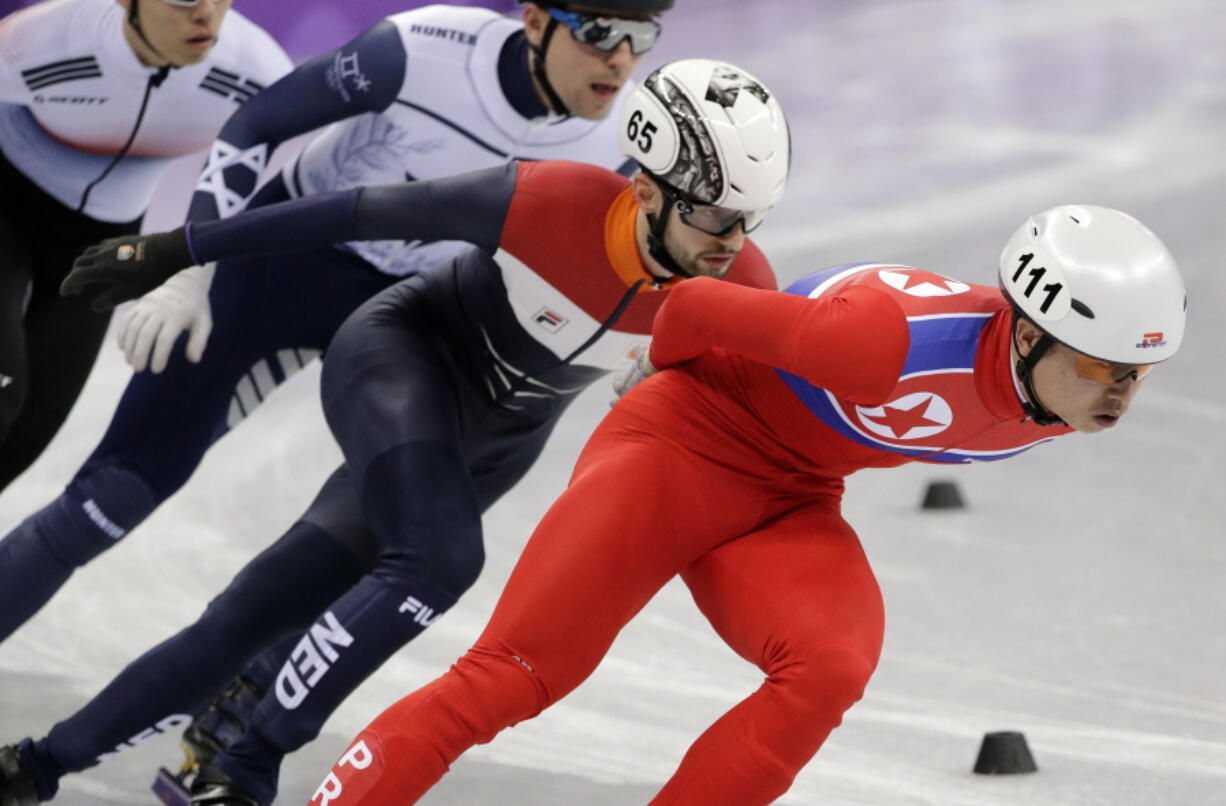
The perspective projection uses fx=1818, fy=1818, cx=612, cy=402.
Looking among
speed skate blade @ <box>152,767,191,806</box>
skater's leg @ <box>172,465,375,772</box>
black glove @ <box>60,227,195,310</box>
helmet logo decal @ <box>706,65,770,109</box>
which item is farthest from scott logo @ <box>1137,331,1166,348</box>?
speed skate blade @ <box>152,767,191,806</box>

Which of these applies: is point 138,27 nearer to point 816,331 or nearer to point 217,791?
point 217,791

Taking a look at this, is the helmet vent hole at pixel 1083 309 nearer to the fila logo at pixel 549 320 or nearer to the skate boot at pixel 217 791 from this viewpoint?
the fila logo at pixel 549 320

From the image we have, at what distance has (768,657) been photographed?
3.02m

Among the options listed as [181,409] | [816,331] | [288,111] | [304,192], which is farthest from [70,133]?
[816,331]

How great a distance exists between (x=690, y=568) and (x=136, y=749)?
1.90m

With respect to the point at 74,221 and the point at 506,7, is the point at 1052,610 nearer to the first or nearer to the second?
the point at 74,221

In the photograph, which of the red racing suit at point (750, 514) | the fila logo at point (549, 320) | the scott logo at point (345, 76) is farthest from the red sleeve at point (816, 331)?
the scott logo at point (345, 76)

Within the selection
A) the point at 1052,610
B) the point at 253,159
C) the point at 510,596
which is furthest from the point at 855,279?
the point at 1052,610

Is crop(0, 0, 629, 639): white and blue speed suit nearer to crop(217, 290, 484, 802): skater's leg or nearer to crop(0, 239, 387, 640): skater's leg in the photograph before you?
crop(0, 239, 387, 640): skater's leg

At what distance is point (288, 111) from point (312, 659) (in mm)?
1376

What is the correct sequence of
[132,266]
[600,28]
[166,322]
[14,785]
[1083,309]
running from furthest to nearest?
[600,28]
[166,322]
[14,785]
[132,266]
[1083,309]

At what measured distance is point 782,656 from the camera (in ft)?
9.80

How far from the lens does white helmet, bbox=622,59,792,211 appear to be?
332 cm

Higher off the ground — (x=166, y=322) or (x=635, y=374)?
(x=166, y=322)
